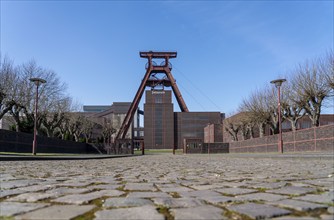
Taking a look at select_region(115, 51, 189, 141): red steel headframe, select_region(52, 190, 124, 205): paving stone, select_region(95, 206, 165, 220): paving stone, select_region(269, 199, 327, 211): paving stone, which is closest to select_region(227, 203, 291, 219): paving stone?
select_region(269, 199, 327, 211): paving stone

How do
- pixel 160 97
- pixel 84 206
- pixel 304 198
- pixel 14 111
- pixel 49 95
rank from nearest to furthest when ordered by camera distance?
pixel 84 206 → pixel 304 198 → pixel 14 111 → pixel 49 95 → pixel 160 97

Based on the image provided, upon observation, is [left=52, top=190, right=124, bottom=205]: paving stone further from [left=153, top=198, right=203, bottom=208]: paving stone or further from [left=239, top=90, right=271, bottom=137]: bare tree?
[left=239, top=90, right=271, bottom=137]: bare tree

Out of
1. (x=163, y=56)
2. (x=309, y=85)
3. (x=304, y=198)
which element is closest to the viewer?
(x=304, y=198)

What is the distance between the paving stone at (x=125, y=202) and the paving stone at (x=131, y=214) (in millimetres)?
201

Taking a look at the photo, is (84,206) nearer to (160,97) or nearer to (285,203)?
(285,203)

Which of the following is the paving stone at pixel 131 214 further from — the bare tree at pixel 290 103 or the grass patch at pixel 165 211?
the bare tree at pixel 290 103

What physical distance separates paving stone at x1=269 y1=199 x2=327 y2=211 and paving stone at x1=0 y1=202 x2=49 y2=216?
2184mm

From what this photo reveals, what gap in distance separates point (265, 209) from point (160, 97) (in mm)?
93726


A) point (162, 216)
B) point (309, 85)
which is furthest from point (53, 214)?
point (309, 85)

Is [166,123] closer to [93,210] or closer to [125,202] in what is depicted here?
[125,202]

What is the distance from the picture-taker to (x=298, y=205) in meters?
2.74

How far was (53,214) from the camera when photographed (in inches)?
100

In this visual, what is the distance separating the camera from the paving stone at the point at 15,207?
8.63ft

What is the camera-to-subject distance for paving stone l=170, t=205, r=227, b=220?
2.39 meters
